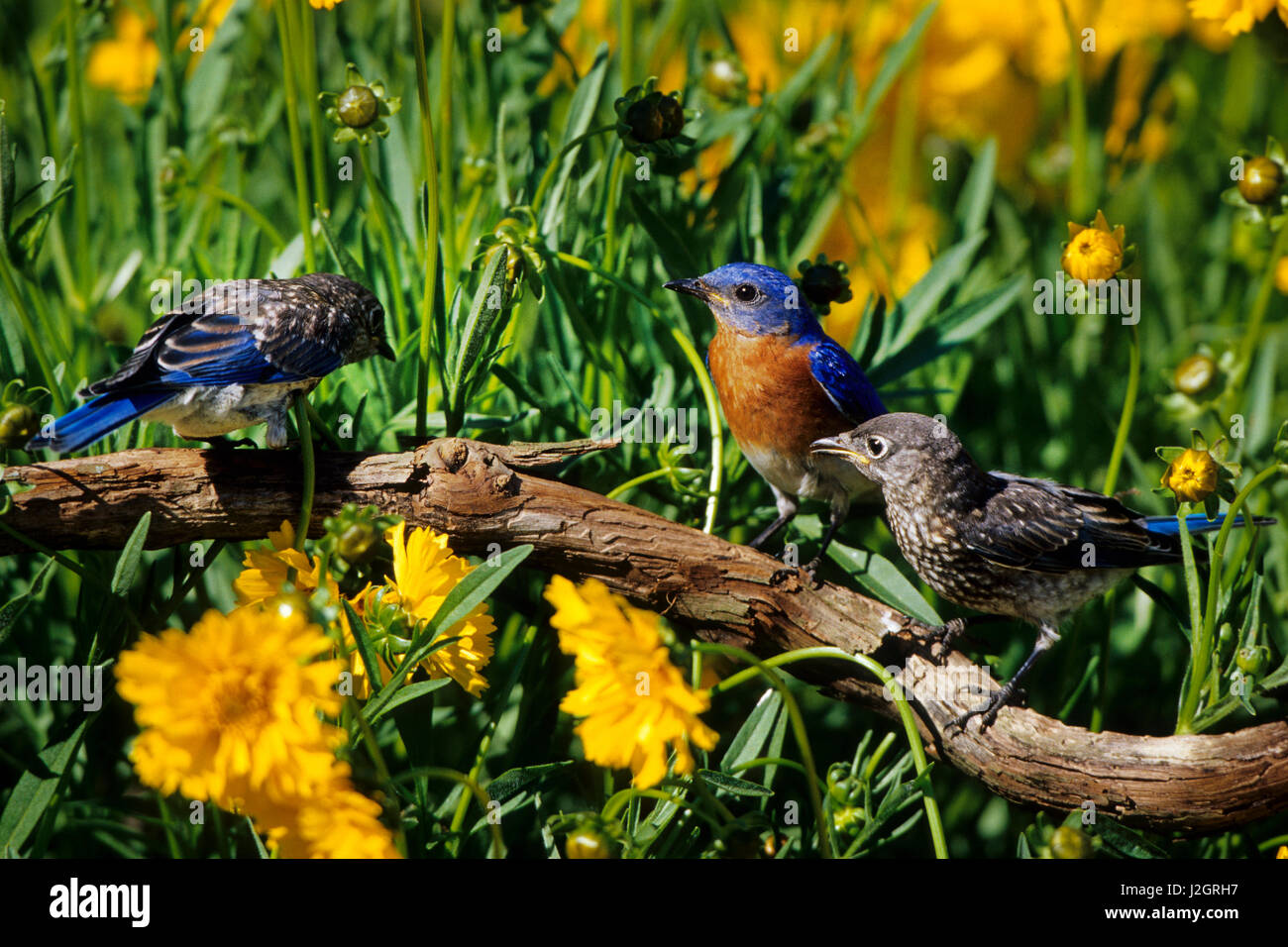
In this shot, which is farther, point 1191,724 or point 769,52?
point 769,52

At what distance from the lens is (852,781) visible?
1.58 metres

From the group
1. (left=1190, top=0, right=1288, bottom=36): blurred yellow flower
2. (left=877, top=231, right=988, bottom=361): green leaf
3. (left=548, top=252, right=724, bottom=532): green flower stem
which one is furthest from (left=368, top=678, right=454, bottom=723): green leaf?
(left=1190, top=0, right=1288, bottom=36): blurred yellow flower

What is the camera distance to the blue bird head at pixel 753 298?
1.86m

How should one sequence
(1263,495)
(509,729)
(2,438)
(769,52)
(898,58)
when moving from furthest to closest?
1. (769,52)
2. (898,58)
3. (1263,495)
4. (509,729)
5. (2,438)

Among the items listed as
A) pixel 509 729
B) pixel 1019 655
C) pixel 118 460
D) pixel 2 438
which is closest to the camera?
pixel 2 438

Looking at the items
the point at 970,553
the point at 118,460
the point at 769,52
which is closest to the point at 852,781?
the point at 970,553

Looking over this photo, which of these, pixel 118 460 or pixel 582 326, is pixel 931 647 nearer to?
pixel 582 326

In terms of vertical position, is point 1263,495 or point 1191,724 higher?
point 1263,495

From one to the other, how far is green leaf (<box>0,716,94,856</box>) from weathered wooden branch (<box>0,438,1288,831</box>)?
277 millimetres

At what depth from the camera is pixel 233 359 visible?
1534 mm

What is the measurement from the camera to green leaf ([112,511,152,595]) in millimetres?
1476

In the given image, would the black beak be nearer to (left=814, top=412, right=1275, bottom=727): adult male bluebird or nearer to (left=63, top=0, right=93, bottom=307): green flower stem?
(left=814, top=412, right=1275, bottom=727): adult male bluebird

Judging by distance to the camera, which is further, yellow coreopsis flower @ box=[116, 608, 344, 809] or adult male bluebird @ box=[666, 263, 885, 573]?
adult male bluebird @ box=[666, 263, 885, 573]

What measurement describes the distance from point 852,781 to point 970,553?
0.37 m
